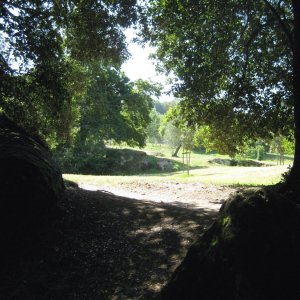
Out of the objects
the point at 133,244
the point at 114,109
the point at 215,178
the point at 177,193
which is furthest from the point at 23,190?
the point at 114,109

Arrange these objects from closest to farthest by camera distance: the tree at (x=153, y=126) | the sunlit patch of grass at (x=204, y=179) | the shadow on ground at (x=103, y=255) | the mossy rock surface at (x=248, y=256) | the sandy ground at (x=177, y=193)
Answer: the mossy rock surface at (x=248, y=256), the shadow on ground at (x=103, y=255), the sandy ground at (x=177, y=193), the sunlit patch of grass at (x=204, y=179), the tree at (x=153, y=126)

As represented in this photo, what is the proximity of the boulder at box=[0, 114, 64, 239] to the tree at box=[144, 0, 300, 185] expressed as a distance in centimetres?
807

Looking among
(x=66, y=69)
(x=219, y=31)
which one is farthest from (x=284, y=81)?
(x=66, y=69)

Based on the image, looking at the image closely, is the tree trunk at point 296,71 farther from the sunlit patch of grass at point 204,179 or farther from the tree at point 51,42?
the sunlit patch of grass at point 204,179

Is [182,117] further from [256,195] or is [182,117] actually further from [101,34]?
[256,195]

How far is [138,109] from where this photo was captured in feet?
130

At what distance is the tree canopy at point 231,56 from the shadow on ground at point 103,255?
7004mm

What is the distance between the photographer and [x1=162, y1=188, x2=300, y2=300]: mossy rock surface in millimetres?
3293

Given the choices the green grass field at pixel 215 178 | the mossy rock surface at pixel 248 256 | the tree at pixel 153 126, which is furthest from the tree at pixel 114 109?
the tree at pixel 153 126

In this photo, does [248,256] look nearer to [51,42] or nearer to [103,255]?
[103,255]

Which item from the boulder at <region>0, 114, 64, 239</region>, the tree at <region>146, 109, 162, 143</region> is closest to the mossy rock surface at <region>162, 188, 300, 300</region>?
the boulder at <region>0, 114, 64, 239</region>

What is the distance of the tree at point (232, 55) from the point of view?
12992mm

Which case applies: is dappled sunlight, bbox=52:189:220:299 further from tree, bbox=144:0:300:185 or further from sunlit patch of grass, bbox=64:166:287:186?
sunlit patch of grass, bbox=64:166:287:186

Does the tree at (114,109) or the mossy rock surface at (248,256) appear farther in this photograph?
the tree at (114,109)
